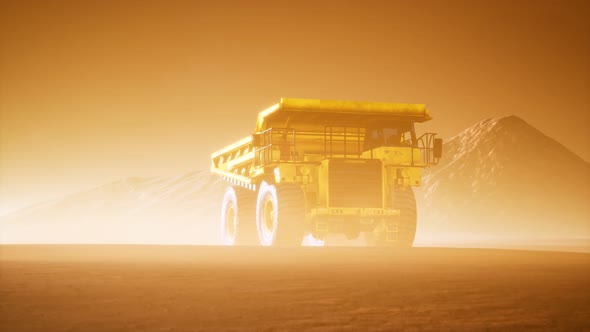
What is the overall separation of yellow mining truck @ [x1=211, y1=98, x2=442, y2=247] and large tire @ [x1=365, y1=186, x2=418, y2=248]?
0.03 metres

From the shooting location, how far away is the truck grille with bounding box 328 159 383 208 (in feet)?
64.0

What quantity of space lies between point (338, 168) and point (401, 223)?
2.38 meters

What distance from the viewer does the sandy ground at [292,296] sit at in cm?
656

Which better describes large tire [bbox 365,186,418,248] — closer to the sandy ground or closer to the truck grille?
the truck grille

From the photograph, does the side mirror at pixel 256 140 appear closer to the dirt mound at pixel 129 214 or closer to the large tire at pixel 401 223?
the large tire at pixel 401 223

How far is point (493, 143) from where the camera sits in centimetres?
9788

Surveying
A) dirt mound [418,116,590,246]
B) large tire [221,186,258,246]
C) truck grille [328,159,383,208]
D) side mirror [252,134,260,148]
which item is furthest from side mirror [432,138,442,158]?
dirt mound [418,116,590,246]

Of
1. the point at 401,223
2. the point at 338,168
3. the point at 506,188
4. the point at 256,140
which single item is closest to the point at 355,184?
the point at 338,168

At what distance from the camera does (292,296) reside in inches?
321

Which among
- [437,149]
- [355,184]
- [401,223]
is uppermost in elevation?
[437,149]

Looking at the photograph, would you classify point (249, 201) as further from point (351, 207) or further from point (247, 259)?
point (247, 259)

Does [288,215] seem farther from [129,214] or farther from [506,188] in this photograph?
[129,214]

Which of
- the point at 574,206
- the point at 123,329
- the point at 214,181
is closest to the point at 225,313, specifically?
the point at 123,329

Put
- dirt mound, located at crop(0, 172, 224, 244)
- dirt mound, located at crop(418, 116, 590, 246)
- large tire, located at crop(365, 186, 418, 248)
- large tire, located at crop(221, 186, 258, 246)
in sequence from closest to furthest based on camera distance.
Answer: large tire, located at crop(365, 186, 418, 248) < large tire, located at crop(221, 186, 258, 246) < dirt mound, located at crop(418, 116, 590, 246) < dirt mound, located at crop(0, 172, 224, 244)
